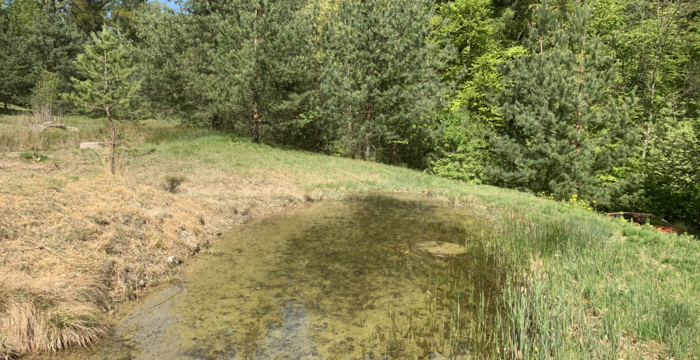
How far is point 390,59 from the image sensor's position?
2075cm

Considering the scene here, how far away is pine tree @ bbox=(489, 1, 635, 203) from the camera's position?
15555 millimetres

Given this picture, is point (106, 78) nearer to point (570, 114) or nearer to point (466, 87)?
point (570, 114)

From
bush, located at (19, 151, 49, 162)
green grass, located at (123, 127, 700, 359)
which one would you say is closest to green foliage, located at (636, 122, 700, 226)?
green grass, located at (123, 127, 700, 359)

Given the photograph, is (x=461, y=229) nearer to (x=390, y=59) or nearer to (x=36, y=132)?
(x=390, y=59)

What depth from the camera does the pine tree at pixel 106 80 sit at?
10.8 metres

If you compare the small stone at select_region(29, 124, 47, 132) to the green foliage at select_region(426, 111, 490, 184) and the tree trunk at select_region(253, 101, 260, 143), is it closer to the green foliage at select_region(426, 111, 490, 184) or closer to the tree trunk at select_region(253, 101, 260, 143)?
the tree trunk at select_region(253, 101, 260, 143)

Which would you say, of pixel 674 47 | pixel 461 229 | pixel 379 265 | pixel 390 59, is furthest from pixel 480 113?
pixel 379 265

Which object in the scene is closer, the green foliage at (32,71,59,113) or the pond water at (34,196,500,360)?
the pond water at (34,196,500,360)

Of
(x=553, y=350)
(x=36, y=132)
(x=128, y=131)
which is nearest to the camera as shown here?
(x=553, y=350)

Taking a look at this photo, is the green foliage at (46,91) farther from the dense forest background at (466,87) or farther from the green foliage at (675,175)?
the green foliage at (675,175)

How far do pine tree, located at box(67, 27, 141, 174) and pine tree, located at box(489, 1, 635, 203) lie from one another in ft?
50.8

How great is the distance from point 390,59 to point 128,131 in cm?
1585

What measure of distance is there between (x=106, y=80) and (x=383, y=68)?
1434 cm

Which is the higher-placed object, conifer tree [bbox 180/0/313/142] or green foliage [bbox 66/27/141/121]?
conifer tree [bbox 180/0/313/142]
